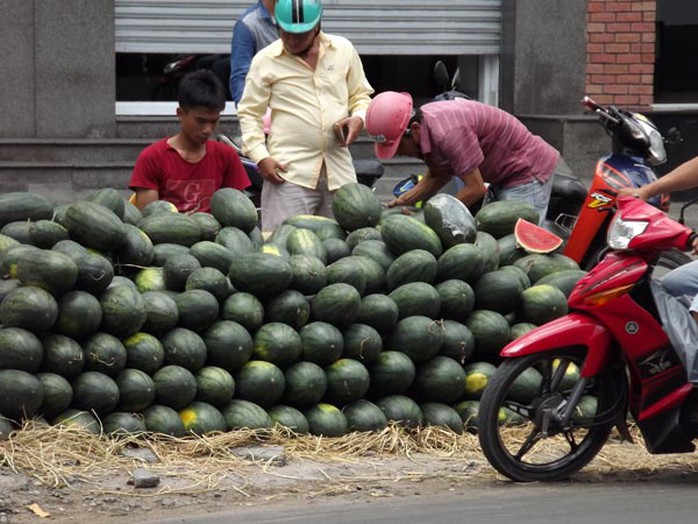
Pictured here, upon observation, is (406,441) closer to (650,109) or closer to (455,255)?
(455,255)

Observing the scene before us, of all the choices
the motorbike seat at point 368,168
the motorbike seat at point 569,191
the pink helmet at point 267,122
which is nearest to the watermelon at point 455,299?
the pink helmet at point 267,122

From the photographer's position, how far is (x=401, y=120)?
8281mm

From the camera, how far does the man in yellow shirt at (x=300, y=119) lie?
8922 millimetres

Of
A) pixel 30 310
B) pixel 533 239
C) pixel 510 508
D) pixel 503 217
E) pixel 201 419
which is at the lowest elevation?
pixel 510 508

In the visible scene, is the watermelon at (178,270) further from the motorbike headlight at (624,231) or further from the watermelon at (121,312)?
the motorbike headlight at (624,231)

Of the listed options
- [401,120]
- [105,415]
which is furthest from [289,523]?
[401,120]

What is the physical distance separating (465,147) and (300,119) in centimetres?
107

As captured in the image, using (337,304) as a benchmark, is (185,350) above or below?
below

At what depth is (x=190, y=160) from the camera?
879 centimetres

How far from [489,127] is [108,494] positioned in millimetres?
3656

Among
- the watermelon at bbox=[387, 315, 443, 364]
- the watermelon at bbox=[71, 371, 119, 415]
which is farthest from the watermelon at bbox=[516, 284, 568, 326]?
the watermelon at bbox=[71, 371, 119, 415]

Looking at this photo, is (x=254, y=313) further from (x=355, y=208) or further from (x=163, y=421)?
(x=355, y=208)

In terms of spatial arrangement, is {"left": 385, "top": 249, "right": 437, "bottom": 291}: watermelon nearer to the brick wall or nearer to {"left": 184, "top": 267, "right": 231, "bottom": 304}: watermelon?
{"left": 184, "top": 267, "right": 231, "bottom": 304}: watermelon

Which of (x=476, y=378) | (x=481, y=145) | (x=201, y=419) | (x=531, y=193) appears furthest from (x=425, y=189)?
(x=201, y=419)
